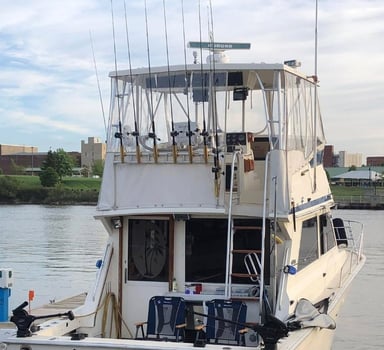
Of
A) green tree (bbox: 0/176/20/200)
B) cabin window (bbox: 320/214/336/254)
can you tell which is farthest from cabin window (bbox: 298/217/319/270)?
green tree (bbox: 0/176/20/200)

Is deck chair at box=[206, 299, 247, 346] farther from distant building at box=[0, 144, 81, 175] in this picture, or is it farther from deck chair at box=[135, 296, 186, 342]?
distant building at box=[0, 144, 81, 175]

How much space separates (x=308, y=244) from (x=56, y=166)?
93.7 metres

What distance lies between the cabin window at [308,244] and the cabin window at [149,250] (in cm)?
171

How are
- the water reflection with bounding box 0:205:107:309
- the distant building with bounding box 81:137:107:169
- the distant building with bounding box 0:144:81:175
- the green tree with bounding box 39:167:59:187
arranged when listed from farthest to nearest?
the distant building with bounding box 0:144:81:175, the distant building with bounding box 81:137:107:169, the green tree with bounding box 39:167:59:187, the water reflection with bounding box 0:205:107:309

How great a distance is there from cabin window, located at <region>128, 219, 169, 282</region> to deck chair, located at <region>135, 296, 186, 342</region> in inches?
25.0

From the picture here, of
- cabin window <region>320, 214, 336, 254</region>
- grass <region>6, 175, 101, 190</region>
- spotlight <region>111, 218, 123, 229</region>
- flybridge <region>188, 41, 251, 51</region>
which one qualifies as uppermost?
flybridge <region>188, 41, 251, 51</region>

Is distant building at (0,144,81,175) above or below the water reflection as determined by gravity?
above

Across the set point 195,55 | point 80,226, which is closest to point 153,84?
point 195,55

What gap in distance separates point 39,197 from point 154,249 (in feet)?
253

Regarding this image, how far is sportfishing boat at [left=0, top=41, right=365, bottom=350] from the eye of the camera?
26.8 feet

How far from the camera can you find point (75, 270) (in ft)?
78.5

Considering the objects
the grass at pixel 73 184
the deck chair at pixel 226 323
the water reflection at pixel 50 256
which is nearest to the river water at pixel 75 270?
the water reflection at pixel 50 256

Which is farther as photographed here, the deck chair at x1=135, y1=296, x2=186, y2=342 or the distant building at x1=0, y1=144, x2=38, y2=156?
the distant building at x1=0, y1=144, x2=38, y2=156

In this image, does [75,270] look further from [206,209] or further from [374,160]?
[374,160]
